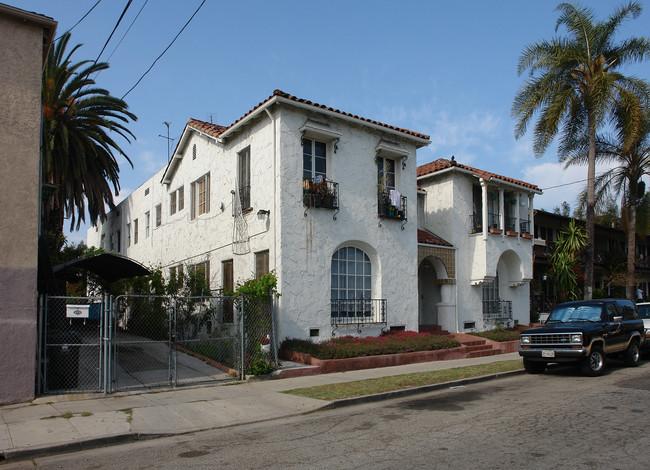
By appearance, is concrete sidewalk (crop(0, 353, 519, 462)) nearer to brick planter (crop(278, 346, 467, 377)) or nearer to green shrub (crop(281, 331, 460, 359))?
brick planter (crop(278, 346, 467, 377))

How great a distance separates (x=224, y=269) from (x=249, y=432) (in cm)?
1091

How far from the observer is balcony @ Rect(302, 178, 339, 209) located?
49.8 ft

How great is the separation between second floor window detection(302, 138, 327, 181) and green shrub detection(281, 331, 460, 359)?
484cm

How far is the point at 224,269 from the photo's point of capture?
18391 mm

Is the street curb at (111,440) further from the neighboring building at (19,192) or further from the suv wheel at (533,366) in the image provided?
the suv wheel at (533,366)

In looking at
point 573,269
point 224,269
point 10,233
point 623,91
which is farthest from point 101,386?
point 573,269

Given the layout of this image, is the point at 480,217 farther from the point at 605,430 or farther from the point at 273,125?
the point at 605,430

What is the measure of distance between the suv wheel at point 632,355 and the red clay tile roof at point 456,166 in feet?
27.6

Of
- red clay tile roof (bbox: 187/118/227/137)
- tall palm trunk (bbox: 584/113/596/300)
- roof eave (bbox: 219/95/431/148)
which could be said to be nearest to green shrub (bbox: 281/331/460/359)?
roof eave (bbox: 219/95/431/148)

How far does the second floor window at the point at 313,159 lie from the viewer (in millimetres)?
15734

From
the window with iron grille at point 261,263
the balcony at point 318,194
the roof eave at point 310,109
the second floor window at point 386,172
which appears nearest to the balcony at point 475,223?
the roof eave at point 310,109

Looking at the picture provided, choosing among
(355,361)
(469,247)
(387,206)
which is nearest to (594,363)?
(355,361)

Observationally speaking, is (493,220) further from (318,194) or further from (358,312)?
(318,194)

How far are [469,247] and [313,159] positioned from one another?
8.25 metres
